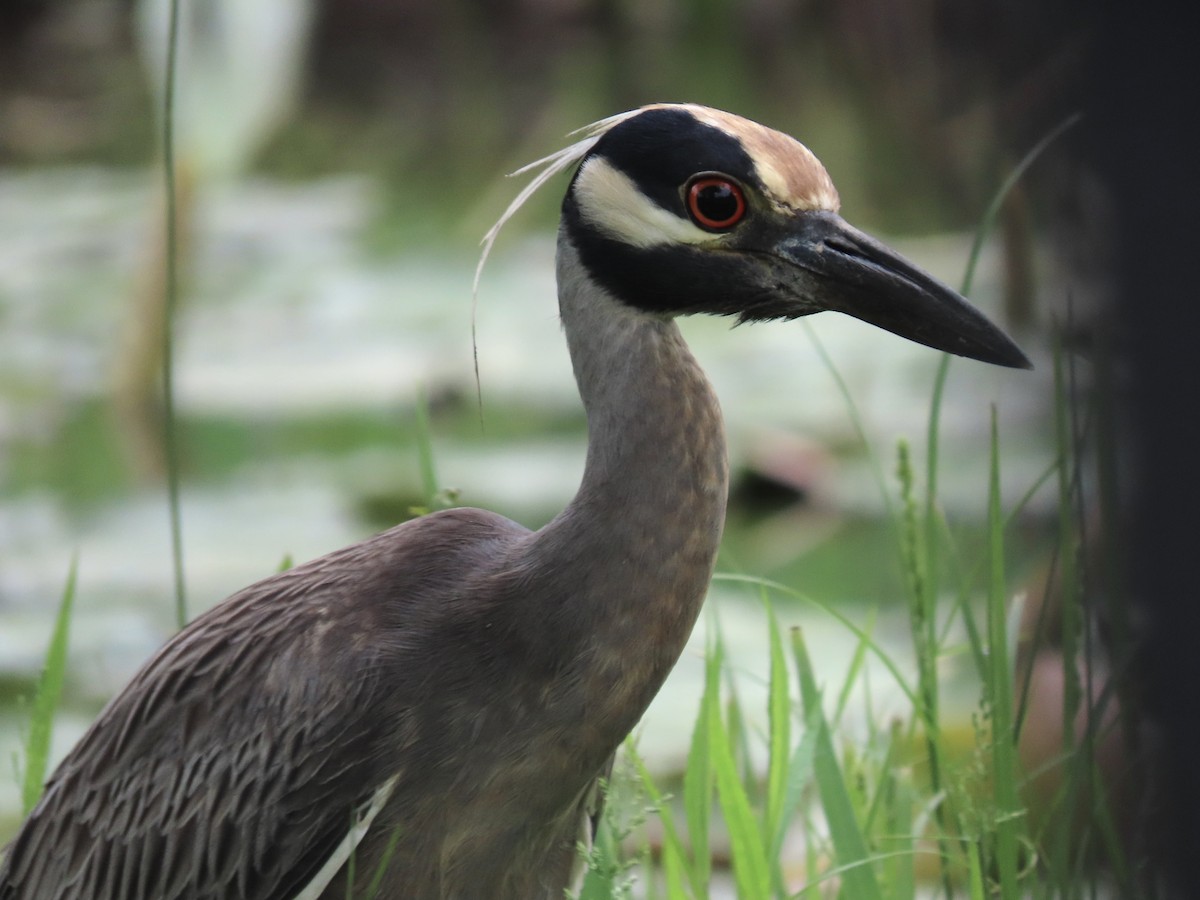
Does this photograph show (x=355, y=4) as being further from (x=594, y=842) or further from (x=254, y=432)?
(x=594, y=842)

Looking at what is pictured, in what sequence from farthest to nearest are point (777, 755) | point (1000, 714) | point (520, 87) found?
1. point (520, 87)
2. point (777, 755)
3. point (1000, 714)

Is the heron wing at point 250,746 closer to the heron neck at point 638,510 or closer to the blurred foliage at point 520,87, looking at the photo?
the heron neck at point 638,510

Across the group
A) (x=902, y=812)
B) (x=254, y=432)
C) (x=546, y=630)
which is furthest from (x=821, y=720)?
(x=254, y=432)

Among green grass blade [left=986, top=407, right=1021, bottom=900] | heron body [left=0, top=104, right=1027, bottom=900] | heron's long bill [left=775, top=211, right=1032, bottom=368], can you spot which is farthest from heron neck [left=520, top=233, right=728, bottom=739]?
green grass blade [left=986, top=407, right=1021, bottom=900]

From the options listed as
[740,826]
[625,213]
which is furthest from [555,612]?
[625,213]

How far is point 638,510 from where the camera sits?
6.62 ft

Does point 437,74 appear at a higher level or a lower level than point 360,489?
higher

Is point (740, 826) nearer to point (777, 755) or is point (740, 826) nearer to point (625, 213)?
point (777, 755)

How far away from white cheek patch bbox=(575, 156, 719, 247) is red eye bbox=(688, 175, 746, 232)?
0.01 m

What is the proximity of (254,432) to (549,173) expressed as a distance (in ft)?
12.0

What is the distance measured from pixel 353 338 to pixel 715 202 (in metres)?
4.34

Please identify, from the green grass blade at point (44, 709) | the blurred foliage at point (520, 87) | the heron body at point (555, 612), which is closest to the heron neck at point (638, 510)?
the heron body at point (555, 612)

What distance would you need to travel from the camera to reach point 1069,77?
89 centimetres

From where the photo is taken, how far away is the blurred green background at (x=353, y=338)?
14.7 ft
